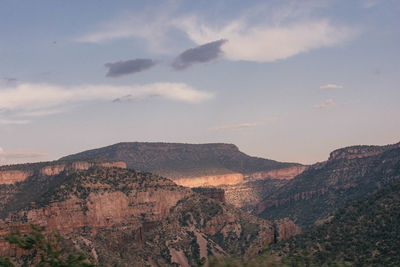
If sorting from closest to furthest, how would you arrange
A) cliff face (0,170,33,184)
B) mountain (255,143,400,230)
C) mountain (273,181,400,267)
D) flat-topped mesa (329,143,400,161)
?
mountain (273,181,400,267)
mountain (255,143,400,230)
cliff face (0,170,33,184)
flat-topped mesa (329,143,400,161)

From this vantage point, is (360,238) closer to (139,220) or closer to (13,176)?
(139,220)

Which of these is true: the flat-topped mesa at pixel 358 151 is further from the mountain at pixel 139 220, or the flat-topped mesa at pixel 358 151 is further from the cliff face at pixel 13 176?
the cliff face at pixel 13 176

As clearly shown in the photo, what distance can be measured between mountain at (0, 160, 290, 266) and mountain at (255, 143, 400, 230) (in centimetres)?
3313

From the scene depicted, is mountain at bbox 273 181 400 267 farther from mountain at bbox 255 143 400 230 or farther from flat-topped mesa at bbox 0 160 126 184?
flat-topped mesa at bbox 0 160 126 184

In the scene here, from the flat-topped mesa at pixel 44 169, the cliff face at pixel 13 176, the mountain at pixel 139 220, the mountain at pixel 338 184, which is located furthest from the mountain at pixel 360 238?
the cliff face at pixel 13 176

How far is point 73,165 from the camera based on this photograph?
157750 mm

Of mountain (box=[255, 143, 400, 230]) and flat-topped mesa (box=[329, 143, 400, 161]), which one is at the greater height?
flat-topped mesa (box=[329, 143, 400, 161])

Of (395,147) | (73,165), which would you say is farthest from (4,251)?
(395,147)

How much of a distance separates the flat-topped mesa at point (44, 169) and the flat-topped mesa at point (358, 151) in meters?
76.7

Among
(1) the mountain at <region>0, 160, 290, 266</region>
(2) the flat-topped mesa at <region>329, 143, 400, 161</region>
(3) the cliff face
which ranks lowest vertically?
(1) the mountain at <region>0, 160, 290, 266</region>

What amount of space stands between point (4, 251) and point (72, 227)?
35.9 meters

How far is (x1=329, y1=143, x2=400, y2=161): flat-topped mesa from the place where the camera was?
18438cm

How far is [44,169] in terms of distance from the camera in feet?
532

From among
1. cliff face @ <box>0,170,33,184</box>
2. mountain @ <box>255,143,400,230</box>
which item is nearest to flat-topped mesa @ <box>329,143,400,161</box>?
mountain @ <box>255,143,400,230</box>
